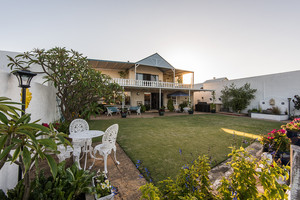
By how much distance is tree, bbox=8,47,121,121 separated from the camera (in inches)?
148

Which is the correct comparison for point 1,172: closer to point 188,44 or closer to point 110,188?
point 110,188

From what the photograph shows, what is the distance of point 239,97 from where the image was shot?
1362cm

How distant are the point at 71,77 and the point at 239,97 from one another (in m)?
16.2

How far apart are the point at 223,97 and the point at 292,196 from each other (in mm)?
16241

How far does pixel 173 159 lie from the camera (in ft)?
10.7

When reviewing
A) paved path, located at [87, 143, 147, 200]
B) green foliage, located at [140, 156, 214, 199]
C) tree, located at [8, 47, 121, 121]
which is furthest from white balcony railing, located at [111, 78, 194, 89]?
green foliage, located at [140, 156, 214, 199]

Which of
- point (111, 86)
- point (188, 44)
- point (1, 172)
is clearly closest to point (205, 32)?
point (188, 44)

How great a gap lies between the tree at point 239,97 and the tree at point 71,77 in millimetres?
14562

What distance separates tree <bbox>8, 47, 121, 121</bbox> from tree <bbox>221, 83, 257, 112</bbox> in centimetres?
1456

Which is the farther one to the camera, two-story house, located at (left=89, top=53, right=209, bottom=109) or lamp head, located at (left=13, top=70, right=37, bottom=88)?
two-story house, located at (left=89, top=53, right=209, bottom=109)

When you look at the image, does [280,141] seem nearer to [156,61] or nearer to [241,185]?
[241,185]

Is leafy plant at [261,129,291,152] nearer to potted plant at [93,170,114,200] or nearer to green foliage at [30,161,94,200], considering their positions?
potted plant at [93,170,114,200]

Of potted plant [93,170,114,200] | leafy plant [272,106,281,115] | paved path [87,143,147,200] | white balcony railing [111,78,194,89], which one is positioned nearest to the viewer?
potted plant [93,170,114,200]

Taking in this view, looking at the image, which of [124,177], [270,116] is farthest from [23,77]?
[270,116]
